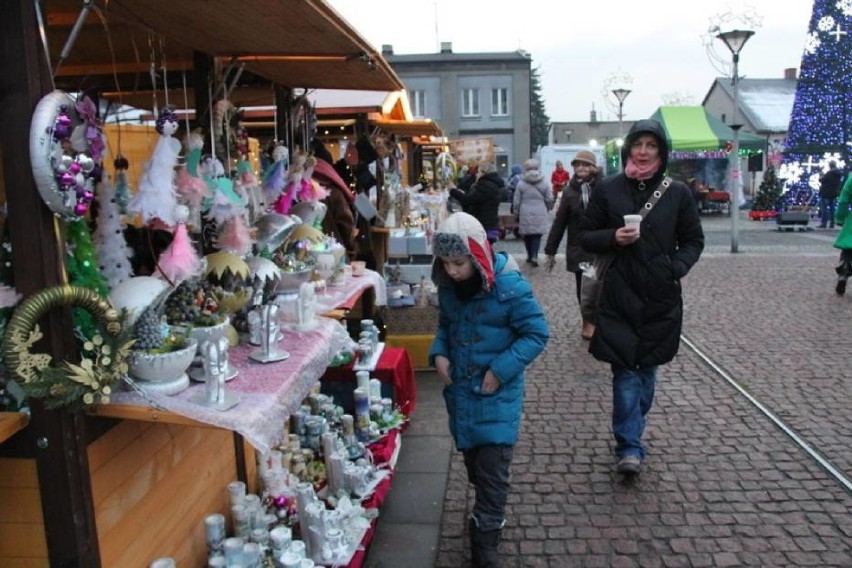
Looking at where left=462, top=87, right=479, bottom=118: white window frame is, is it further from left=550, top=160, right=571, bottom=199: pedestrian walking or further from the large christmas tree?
the large christmas tree

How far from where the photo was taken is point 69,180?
1.94 metres

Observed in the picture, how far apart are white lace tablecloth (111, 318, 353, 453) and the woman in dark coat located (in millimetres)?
1632

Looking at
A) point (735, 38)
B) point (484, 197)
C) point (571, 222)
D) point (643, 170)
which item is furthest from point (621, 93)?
point (643, 170)

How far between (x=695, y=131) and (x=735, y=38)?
8.66 m

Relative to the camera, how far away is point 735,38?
1402 centimetres

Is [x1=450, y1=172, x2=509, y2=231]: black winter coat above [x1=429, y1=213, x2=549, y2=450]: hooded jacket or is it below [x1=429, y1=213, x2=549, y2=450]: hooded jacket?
above

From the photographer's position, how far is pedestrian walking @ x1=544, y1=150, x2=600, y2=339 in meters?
7.03

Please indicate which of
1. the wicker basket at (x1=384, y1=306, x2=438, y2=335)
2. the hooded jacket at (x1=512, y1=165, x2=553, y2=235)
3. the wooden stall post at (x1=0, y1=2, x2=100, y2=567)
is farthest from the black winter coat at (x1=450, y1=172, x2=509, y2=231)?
the wooden stall post at (x1=0, y1=2, x2=100, y2=567)

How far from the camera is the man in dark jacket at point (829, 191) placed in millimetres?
18438

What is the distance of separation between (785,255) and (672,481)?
11.3 metres

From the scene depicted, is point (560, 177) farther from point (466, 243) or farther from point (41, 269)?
point (41, 269)

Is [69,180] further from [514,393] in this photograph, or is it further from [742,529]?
[742,529]

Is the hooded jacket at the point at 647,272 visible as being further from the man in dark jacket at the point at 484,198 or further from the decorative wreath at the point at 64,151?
the man in dark jacket at the point at 484,198

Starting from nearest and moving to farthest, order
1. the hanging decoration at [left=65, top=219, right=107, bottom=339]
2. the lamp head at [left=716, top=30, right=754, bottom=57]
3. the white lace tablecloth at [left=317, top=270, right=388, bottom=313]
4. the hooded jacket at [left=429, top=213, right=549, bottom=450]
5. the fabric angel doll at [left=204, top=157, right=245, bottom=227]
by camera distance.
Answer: the hanging decoration at [left=65, top=219, right=107, bottom=339] → the fabric angel doll at [left=204, top=157, right=245, bottom=227] → the hooded jacket at [left=429, top=213, right=549, bottom=450] → the white lace tablecloth at [left=317, top=270, right=388, bottom=313] → the lamp head at [left=716, top=30, right=754, bottom=57]
